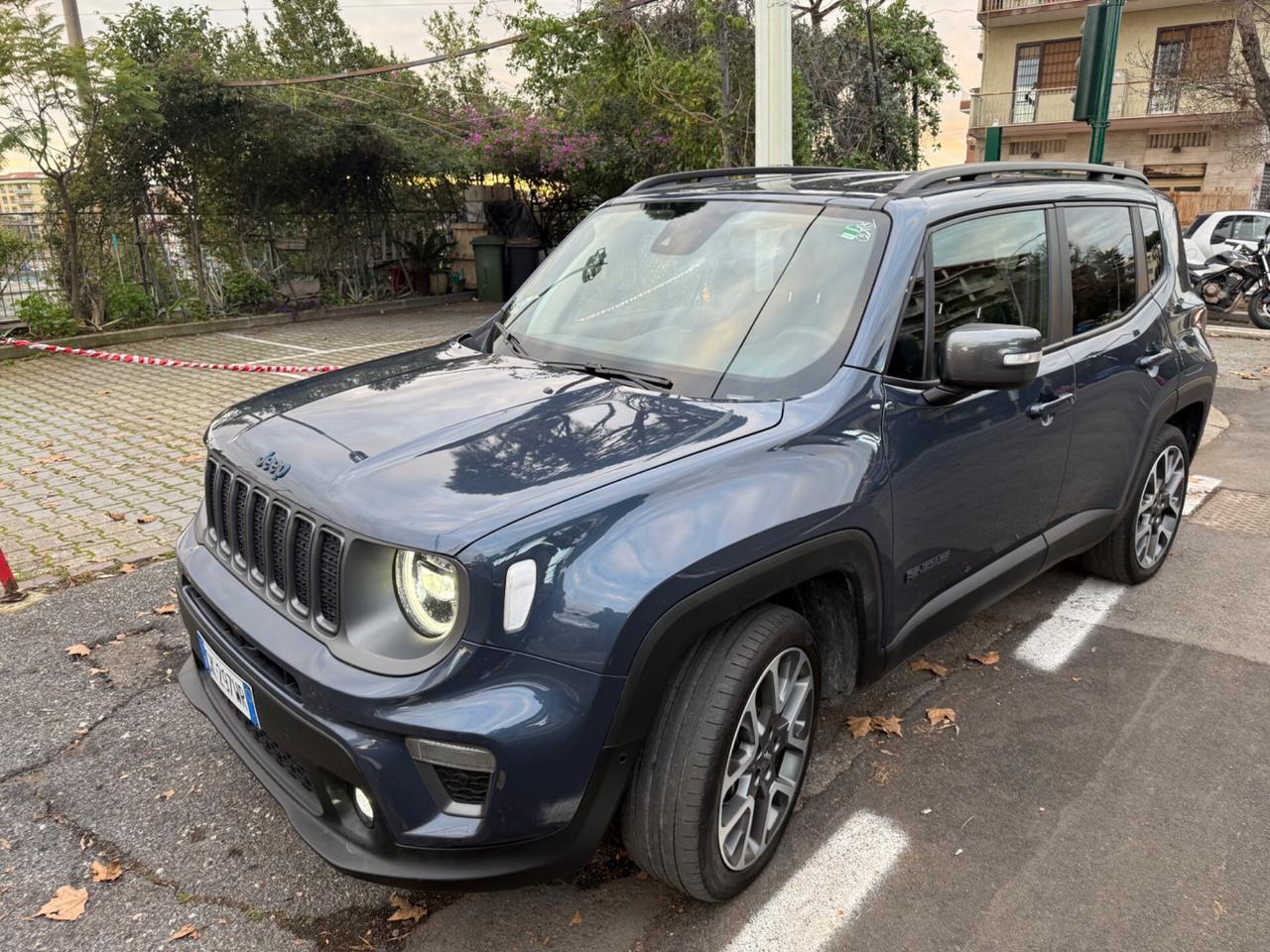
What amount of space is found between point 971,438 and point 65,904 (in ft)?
9.52

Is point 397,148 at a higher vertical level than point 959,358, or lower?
higher

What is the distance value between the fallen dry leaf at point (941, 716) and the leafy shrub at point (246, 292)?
13690mm

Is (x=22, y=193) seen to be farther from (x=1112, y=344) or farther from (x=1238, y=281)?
(x=1238, y=281)

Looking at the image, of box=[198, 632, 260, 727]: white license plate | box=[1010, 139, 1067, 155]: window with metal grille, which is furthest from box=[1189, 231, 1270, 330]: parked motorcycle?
box=[1010, 139, 1067, 155]: window with metal grille

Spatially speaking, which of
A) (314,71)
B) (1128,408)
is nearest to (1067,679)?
(1128,408)

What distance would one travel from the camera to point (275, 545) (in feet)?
7.70

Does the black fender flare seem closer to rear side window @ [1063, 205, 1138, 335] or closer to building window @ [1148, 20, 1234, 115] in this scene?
rear side window @ [1063, 205, 1138, 335]

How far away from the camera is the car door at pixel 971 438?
2730 millimetres

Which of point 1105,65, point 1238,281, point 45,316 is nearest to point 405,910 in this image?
point 1105,65

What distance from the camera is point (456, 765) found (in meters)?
1.93

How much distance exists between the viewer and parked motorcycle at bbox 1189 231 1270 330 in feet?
43.1

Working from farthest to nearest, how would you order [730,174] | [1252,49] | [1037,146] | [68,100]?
[1037,146] < [1252,49] < [68,100] < [730,174]

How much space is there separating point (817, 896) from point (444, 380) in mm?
1830

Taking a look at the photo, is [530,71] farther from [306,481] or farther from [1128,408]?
[306,481]
